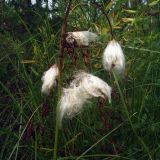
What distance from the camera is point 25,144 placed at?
7.35 feet

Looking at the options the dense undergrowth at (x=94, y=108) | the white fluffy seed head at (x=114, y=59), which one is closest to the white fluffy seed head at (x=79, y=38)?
the white fluffy seed head at (x=114, y=59)

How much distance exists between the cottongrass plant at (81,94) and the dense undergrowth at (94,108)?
0.44m

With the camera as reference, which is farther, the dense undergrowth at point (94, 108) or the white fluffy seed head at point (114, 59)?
the dense undergrowth at point (94, 108)

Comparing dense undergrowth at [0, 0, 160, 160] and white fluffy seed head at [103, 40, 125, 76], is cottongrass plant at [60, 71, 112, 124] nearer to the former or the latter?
white fluffy seed head at [103, 40, 125, 76]

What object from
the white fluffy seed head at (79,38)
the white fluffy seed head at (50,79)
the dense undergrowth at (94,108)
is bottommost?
the dense undergrowth at (94,108)

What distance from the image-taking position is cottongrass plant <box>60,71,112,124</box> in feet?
4.25

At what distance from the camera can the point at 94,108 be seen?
2.15 m

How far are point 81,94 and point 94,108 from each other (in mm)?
846

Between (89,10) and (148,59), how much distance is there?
571 mm

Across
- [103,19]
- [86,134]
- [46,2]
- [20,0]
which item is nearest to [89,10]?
[103,19]

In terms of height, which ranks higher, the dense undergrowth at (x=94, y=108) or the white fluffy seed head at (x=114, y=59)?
the white fluffy seed head at (x=114, y=59)

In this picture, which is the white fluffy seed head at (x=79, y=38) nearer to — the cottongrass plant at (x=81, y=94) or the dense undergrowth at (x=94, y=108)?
the cottongrass plant at (x=81, y=94)

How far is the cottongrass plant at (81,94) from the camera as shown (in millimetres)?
1294

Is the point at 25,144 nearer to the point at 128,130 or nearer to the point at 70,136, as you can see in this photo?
the point at 70,136
